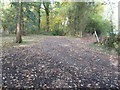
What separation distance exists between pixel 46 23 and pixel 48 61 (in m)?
13.7

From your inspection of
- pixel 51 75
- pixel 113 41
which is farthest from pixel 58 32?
pixel 51 75

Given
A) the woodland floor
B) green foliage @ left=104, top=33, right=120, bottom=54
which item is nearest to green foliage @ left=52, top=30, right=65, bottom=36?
green foliage @ left=104, top=33, right=120, bottom=54

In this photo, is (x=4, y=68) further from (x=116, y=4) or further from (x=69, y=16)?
(x=69, y=16)

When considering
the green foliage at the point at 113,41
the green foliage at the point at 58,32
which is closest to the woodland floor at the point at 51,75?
the green foliage at the point at 113,41

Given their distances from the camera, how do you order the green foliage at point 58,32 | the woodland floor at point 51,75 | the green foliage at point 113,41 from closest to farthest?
the woodland floor at point 51,75 < the green foliage at point 113,41 < the green foliage at point 58,32

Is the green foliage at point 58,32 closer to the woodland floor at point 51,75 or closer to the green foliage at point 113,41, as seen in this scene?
the green foliage at point 113,41

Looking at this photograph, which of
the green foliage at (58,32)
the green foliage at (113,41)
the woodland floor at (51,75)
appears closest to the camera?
the woodland floor at (51,75)

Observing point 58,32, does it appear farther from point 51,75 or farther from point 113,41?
point 51,75

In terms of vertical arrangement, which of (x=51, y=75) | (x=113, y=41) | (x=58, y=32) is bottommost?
(x=51, y=75)

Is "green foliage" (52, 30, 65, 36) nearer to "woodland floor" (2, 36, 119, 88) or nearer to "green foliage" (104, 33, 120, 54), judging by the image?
"green foliage" (104, 33, 120, 54)

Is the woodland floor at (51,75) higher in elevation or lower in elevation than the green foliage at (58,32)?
lower

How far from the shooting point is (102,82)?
2.91 metres

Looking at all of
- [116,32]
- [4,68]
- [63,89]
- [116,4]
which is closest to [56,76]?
[63,89]

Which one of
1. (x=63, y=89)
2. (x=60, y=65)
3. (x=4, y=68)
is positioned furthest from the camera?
(x=60, y=65)
